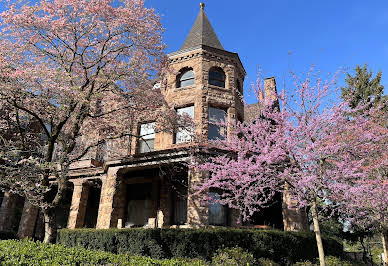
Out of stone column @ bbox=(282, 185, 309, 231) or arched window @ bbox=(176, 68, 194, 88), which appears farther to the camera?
arched window @ bbox=(176, 68, 194, 88)

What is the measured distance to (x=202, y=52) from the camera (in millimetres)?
15719

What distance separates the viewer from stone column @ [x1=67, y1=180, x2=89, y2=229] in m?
15.6

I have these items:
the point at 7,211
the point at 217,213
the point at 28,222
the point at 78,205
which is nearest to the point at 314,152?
the point at 217,213

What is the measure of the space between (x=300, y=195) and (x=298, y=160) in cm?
103

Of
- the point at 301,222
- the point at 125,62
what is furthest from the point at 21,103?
the point at 301,222

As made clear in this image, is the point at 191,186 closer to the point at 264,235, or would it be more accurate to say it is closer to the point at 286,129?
the point at 264,235

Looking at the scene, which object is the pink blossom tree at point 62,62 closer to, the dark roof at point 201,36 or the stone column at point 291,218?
the dark roof at point 201,36

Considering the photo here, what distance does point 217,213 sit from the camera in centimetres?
1314

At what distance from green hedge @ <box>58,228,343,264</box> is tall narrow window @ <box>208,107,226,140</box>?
5411mm

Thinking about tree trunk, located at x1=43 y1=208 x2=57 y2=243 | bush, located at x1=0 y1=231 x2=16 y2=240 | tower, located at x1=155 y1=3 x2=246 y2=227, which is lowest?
bush, located at x1=0 y1=231 x2=16 y2=240

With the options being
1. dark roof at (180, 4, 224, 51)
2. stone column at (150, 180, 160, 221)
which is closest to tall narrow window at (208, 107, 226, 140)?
stone column at (150, 180, 160, 221)

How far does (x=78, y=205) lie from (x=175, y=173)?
640 centimetres

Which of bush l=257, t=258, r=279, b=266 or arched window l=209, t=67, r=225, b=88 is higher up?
arched window l=209, t=67, r=225, b=88

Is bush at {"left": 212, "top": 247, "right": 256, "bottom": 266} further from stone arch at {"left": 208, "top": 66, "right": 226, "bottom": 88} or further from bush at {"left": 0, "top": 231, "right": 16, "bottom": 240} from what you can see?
bush at {"left": 0, "top": 231, "right": 16, "bottom": 240}
